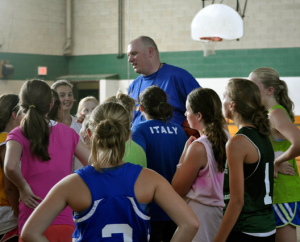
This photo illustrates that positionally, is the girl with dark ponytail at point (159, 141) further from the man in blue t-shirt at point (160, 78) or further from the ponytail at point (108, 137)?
the ponytail at point (108, 137)

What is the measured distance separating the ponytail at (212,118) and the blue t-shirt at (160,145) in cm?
31

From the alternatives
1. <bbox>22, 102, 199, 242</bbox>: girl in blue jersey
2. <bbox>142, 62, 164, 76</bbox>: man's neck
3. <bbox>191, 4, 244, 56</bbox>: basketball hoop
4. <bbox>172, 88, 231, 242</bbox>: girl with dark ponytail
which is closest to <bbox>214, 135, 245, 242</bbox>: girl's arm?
<bbox>172, 88, 231, 242</bbox>: girl with dark ponytail

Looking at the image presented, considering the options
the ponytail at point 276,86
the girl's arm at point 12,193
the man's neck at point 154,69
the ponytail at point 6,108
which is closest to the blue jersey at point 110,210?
the girl's arm at point 12,193

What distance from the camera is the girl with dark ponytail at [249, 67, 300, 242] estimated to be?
83.5 inches

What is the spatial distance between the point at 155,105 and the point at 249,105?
0.72 m

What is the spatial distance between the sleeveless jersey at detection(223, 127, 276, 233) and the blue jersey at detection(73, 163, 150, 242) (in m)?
0.61

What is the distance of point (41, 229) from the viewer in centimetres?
120

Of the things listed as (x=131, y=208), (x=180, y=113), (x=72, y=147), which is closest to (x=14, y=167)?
(x=72, y=147)

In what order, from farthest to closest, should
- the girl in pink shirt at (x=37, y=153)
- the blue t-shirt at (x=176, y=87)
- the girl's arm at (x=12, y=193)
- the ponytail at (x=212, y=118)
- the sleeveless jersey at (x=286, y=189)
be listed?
the blue t-shirt at (x=176, y=87) < the sleeveless jersey at (x=286, y=189) < the girl's arm at (x=12, y=193) < the ponytail at (x=212, y=118) < the girl in pink shirt at (x=37, y=153)

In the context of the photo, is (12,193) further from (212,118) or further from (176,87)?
(176,87)

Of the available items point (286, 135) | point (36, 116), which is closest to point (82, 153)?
point (36, 116)

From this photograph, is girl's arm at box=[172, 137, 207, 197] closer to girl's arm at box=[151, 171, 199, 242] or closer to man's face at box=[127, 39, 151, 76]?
girl's arm at box=[151, 171, 199, 242]

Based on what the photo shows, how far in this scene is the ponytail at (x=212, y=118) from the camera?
192cm

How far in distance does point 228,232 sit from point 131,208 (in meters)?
0.58
